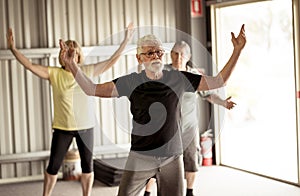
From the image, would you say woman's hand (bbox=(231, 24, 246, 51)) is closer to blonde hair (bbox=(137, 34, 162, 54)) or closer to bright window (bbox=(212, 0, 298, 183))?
blonde hair (bbox=(137, 34, 162, 54))

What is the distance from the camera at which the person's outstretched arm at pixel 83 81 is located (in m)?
3.50

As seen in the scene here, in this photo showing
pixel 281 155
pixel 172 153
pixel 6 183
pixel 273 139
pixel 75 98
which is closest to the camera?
pixel 172 153

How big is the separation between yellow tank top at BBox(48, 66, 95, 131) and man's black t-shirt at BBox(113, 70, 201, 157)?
147cm

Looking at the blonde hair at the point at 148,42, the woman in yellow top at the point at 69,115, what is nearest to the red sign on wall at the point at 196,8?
the woman in yellow top at the point at 69,115

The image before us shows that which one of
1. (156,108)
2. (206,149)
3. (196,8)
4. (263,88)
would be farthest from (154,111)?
(263,88)

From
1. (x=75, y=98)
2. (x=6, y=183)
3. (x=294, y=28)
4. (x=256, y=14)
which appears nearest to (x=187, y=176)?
(x=75, y=98)

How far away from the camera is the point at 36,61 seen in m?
6.86

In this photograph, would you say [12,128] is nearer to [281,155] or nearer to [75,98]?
[75,98]

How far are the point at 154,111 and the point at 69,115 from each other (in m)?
1.65

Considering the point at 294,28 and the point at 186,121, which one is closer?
the point at 186,121

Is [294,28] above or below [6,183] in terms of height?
above

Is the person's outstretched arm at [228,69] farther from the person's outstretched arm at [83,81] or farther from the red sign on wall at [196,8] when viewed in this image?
the red sign on wall at [196,8]

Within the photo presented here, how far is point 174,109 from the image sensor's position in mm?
3693

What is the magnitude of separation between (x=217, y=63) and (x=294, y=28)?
5.33 ft
